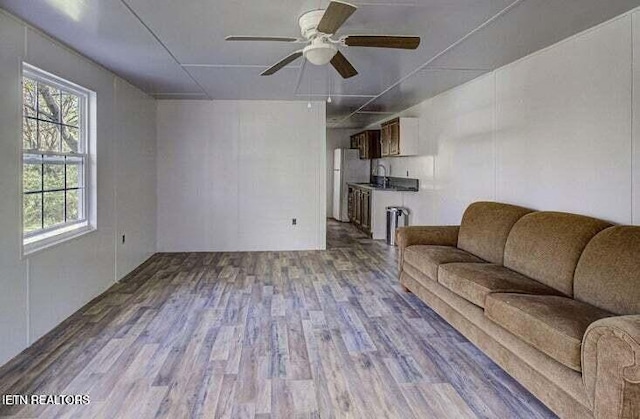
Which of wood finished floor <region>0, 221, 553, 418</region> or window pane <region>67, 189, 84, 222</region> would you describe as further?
window pane <region>67, 189, 84, 222</region>

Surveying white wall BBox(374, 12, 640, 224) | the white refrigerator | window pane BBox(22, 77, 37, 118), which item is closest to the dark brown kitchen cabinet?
the white refrigerator

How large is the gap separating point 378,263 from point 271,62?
3.13m

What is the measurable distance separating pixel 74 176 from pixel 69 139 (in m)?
0.35

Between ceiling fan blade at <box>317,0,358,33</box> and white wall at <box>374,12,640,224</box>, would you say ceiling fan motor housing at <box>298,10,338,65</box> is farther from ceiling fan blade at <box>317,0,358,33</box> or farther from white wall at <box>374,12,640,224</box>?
white wall at <box>374,12,640,224</box>

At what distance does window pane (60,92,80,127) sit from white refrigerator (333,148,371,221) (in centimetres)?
735

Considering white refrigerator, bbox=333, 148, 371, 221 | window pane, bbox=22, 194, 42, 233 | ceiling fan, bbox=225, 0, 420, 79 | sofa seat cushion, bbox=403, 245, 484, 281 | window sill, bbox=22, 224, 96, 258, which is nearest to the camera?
ceiling fan, bbox=225, 0, 420, 79

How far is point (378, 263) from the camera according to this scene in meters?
6.39

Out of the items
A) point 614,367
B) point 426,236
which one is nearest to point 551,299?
point 614,367

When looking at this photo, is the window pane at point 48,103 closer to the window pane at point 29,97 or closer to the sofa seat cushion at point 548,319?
the window pane at point 29,97

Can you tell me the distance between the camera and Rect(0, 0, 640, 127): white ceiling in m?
3.03

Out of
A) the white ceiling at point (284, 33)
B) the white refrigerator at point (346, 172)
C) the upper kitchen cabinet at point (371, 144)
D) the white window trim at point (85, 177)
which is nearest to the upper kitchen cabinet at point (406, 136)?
the white ceiling at point (284, 33)

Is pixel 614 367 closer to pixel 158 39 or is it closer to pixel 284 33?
pixel 284 33

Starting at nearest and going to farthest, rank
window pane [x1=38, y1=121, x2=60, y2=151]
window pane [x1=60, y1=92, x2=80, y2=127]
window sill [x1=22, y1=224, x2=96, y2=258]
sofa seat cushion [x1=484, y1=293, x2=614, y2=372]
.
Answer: sofa seat cushion [x1=484, y1=293, x2=614, y2=372] → window sill [x1=22, y1=224, x2=96, y2=258] → window pane [x1=38, y1=121, x2=60, y2=151] → window pane [x1=60, y1=92, x2=80, y2=127]

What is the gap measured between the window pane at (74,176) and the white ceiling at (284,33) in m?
1.06
